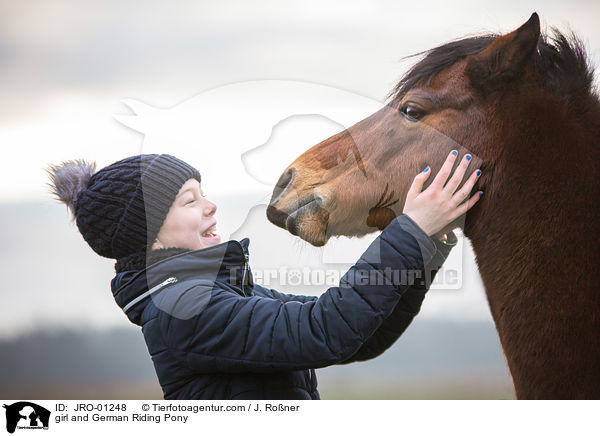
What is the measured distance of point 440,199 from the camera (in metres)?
1.45

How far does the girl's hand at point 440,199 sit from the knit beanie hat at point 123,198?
2.32ft

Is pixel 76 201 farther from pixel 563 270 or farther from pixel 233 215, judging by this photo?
pixel 563 270

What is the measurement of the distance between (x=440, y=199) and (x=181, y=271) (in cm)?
75

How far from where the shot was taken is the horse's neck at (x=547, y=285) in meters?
1.41

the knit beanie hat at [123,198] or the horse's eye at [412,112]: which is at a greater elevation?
the horse's eye at [412,112]

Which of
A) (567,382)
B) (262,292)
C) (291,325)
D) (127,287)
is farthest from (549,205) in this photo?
(127,287)

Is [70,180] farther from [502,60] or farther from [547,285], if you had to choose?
[547,285]

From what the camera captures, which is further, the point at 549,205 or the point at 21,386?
the point at 21,386

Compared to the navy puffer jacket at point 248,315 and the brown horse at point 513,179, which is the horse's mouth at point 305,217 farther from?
the navy puffer jacket at point 248,315

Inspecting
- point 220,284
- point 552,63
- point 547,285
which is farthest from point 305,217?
point 552,63

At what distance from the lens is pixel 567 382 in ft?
4.65

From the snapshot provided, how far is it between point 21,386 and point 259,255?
1405mm

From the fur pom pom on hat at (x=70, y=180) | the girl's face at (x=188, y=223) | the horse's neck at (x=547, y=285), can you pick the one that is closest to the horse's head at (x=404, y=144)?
the horse's neck at (x=547, y=285)

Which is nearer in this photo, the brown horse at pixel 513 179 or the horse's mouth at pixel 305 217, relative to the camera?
the brown horse at pixel 513 179
